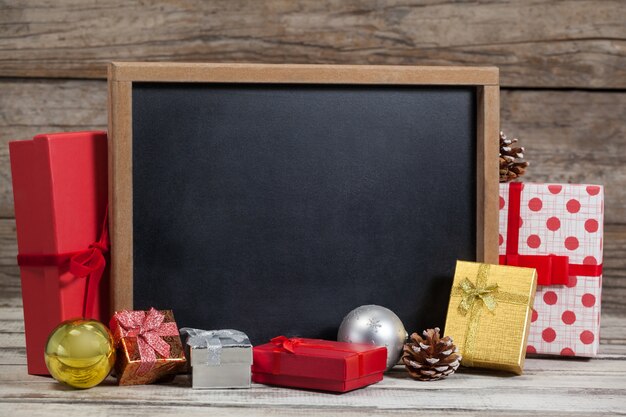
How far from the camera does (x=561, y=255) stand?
4.70 ft

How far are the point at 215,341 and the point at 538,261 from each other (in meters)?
0.56

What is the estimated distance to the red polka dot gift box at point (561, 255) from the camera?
4.67 ft

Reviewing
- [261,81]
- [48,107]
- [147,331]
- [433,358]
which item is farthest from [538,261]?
[48,107]

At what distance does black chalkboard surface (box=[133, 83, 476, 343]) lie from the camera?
1.37m

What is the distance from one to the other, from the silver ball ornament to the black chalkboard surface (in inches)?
3.1

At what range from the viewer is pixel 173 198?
54.1 inches

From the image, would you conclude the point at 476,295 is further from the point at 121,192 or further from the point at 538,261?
the point at 121,192

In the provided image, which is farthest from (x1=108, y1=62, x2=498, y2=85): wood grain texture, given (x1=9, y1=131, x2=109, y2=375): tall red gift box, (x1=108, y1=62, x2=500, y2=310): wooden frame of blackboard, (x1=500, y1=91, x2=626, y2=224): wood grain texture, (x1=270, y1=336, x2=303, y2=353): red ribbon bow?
(x1=500, y1=91, x2=626, y2=224): wood grain texture

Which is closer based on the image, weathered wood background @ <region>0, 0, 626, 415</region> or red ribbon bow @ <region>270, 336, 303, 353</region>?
red ribbon bow @ <region>270, 336, 303, 353</region>

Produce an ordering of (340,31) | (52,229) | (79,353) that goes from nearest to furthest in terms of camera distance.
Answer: (79,353) < (52,229) < (340,31)

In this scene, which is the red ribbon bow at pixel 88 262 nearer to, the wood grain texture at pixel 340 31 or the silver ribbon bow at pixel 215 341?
the silver ribbon bow at pixel 215 341

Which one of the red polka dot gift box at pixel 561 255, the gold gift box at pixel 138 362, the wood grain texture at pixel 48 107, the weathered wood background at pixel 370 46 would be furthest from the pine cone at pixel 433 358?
the wood grain texture at pixel 48 107

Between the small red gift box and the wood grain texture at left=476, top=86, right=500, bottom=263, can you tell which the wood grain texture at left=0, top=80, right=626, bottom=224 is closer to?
the wood grain texture at left=476, top=86, right=500, bottom=263

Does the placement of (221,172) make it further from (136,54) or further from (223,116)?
(136,54)
